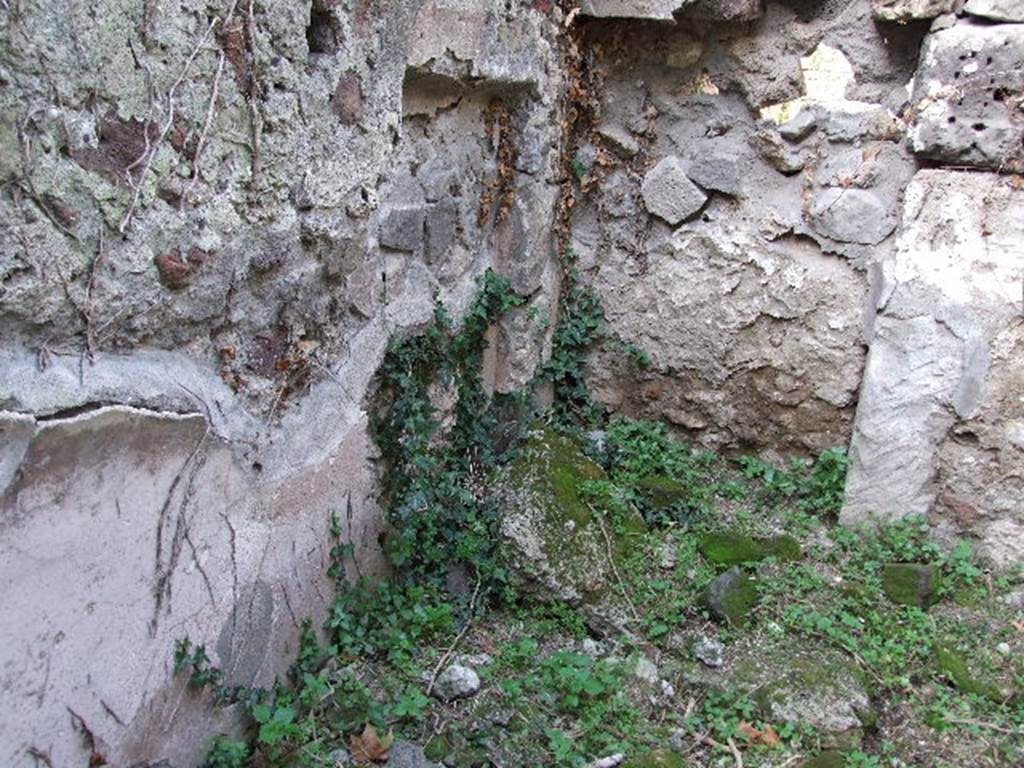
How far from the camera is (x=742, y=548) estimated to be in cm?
304

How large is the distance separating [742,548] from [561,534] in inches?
22.5

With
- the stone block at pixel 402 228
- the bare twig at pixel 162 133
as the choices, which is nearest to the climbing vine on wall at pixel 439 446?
the stone block at pixel 402 228

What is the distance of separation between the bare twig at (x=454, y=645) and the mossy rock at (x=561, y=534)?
5.9 inches

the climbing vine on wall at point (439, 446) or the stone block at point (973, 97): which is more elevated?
the stone block at point (973, 97)

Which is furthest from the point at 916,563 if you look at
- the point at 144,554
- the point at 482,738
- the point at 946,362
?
the point at 144,554

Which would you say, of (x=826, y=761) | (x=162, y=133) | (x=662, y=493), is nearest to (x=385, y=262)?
(x=162, y=133)

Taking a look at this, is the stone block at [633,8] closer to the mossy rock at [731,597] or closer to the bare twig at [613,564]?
the bare twig at [613,564]

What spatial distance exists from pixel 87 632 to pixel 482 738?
978 millimetres

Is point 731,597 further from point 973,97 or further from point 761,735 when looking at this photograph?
point 973,97

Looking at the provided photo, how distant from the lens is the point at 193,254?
2051 mm

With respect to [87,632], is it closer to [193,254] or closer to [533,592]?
[193,254]

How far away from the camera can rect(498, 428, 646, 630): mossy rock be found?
290cm

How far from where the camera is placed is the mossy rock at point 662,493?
10.6 feet

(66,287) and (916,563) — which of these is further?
(916,563)
